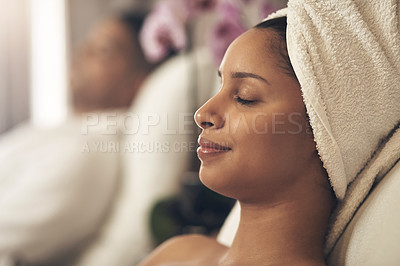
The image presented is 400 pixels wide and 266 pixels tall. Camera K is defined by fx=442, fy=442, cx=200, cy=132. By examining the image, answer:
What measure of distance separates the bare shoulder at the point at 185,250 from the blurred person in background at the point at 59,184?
2.44 ft

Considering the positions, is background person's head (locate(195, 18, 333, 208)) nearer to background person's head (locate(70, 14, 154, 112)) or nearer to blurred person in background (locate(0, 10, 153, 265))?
blurred person in background (locate(0, 10, 153, 265))

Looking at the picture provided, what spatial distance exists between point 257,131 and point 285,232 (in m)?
0.15

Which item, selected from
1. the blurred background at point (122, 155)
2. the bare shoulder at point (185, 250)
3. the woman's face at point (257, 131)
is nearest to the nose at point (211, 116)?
the woman's face at point (257, 131)

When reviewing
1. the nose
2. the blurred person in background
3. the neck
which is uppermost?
the nose

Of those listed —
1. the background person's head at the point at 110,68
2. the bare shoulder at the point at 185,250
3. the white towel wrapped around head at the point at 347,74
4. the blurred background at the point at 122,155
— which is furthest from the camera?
the background person's head at the point at 110,68

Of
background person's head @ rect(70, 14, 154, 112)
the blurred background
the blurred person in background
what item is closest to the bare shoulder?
the blurred background

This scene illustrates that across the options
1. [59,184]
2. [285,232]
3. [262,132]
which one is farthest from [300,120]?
[59,184]

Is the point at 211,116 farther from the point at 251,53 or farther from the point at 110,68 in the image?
the point at 110,68

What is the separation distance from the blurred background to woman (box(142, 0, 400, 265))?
0.51 metres

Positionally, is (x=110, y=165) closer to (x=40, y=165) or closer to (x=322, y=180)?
(x=40, y=165)

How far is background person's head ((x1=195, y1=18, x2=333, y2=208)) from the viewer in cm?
60

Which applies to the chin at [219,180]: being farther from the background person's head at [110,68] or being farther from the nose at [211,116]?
the background person's head at [110,68]

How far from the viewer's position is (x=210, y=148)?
647 millimetres

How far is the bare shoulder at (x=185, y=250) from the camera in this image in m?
0.79
